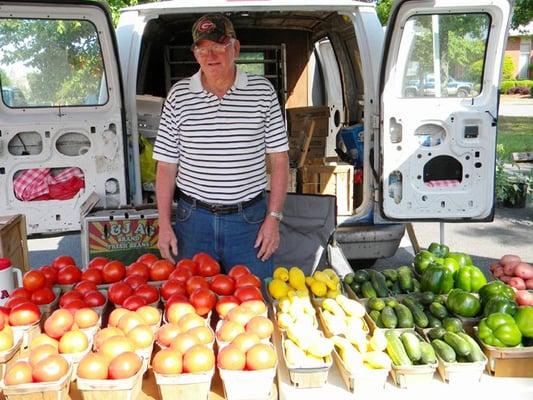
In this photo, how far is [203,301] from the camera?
92.0 inches

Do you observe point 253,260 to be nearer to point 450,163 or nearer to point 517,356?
point 517,356

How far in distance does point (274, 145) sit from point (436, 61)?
1.83 m

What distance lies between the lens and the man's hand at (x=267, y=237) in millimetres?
3012

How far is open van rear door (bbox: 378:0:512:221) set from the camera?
395 centimetres

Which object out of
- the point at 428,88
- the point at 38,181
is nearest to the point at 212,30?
the point at 428,88

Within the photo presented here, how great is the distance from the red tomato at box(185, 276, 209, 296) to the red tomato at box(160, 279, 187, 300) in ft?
0.08

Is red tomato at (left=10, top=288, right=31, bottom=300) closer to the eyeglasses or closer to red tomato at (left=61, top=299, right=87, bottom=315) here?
red tomato at (left=61, top=299, right=87, bottom=315)

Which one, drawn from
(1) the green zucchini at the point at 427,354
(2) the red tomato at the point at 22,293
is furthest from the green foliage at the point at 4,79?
(1) the green zucchini at the point at 427,354

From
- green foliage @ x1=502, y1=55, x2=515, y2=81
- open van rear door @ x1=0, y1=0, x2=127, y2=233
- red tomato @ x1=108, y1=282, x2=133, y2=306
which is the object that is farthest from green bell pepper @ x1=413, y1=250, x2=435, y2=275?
green foliage @ x1=502, y1=55, x2=515, y2=81

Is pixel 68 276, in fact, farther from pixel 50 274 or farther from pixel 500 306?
pixel 500 306

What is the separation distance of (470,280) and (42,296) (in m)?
2.03

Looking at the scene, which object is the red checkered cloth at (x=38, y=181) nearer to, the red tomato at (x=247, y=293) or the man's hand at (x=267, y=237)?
the man's hand at (x=267, y=237)

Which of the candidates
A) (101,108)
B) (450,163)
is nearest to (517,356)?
(450,163)

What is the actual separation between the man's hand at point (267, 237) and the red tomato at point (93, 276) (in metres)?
0.82
